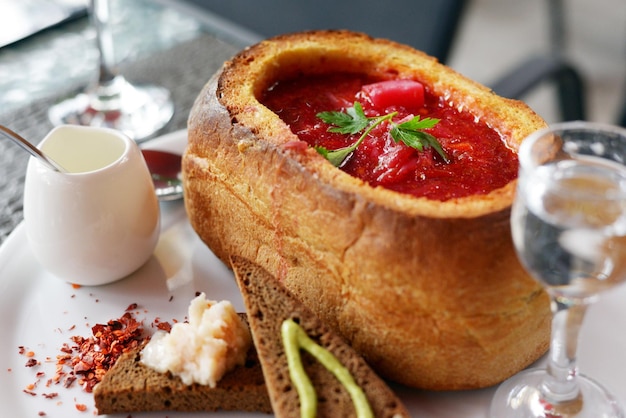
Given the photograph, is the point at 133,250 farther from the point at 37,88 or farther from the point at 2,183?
the point at 37,88

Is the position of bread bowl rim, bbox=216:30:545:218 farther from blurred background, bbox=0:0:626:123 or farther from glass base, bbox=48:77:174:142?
glass base, bbox=48:77:174:142

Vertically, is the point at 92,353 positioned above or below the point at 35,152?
below

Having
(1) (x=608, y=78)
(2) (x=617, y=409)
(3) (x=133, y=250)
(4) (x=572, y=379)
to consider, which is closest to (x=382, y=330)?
(4) (x=572, y=379)

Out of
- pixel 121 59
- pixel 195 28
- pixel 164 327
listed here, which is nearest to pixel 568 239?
pixel 164 327

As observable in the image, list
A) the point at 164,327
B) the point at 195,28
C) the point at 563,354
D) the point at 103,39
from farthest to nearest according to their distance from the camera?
the point at 195,28 → the point at 103,39 → the point at 164,327 → the point at 563,354

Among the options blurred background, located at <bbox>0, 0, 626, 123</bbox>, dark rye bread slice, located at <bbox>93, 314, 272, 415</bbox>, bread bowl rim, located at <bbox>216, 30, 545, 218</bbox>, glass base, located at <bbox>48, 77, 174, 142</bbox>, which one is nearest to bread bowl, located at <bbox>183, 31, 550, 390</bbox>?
bread bowl rim, located at <bbox>216, 30, 545, 218</bbox>

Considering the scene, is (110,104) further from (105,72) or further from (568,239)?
(568,239)

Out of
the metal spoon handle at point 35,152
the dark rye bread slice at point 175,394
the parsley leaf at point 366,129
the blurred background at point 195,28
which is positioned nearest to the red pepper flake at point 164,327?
the dark rye bread slice at point 175,394
